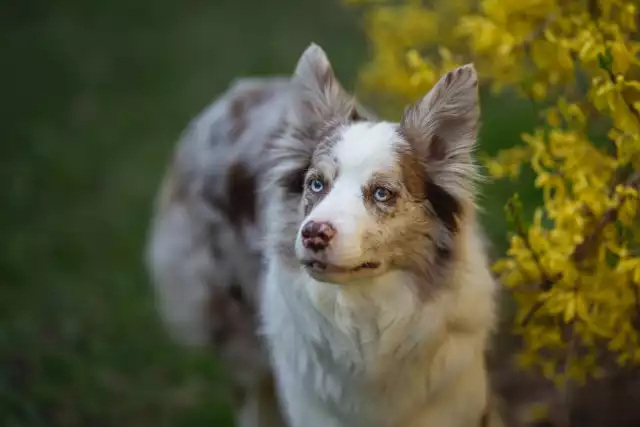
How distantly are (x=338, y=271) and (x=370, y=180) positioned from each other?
0.26 m

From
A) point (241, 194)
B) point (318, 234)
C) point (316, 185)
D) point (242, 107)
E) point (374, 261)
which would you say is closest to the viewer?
point (318, 234)

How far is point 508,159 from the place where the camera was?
290 cm

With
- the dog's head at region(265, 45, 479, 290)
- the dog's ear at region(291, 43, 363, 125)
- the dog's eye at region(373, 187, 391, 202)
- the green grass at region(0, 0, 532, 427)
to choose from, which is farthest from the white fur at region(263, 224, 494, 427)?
the green grass at region(0, 0, 532, 427)

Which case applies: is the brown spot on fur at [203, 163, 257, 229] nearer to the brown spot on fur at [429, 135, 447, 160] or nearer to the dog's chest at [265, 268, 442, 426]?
the dog's chest at [265, 268, 442, 426]

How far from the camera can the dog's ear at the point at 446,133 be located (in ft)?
7.64

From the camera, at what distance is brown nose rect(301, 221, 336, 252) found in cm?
215

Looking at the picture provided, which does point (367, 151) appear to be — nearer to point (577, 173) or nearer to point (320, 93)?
point (320, 93)

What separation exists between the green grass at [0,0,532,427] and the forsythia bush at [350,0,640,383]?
691 mm

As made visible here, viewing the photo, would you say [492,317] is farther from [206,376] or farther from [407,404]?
[206,376]

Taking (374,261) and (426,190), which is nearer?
(374,261)

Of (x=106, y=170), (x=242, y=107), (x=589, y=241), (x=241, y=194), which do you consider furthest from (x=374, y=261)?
(x=106, y=170)

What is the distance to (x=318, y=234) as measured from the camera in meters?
2.15

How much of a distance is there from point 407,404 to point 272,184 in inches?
30.7

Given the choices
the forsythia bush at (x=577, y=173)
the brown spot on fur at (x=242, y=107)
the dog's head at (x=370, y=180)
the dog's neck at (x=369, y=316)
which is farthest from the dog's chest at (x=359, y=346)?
the brown spot on fur at (x=242, y=107)
